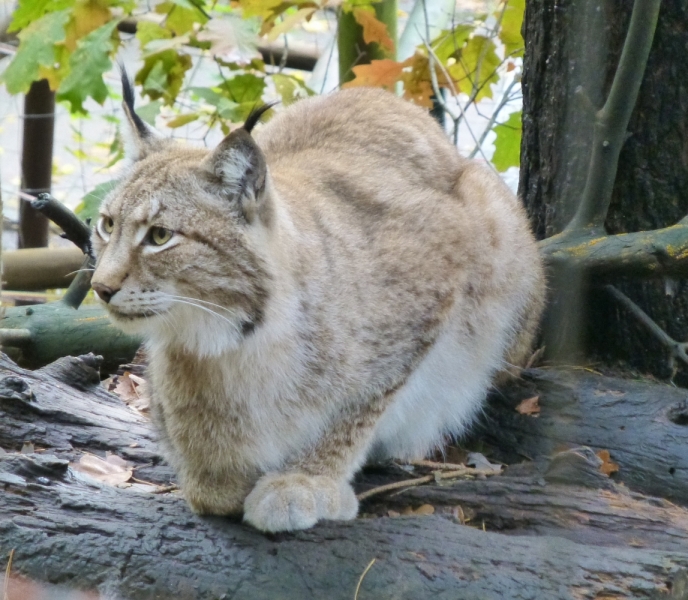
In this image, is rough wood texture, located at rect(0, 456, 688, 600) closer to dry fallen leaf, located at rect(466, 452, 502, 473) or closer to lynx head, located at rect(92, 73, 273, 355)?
lynx head, located at rect(92, 73, 273, 355)

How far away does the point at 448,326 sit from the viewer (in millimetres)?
3346

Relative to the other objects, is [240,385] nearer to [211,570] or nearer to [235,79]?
[211,570]

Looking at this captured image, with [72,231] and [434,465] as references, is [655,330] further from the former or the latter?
[72,231]

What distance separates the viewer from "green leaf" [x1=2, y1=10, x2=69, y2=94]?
4.54 metres

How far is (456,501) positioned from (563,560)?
0.53 metres

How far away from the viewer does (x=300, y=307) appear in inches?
111

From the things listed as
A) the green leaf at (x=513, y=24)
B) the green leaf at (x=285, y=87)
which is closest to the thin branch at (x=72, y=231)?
the green leaf at (x=285, y=87)

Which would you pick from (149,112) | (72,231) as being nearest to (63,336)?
(72,231)

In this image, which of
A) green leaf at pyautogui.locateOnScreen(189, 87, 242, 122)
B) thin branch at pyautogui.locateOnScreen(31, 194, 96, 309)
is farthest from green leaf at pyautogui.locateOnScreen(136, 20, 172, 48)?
thin branch at pyautogui.locateOnScreen(31, 194, 96, 309)

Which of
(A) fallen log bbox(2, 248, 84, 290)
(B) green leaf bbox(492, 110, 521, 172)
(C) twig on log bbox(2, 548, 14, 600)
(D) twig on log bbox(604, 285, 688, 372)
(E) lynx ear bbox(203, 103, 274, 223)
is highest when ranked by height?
(B) green leaf bbox(492, 110, 521, 172)

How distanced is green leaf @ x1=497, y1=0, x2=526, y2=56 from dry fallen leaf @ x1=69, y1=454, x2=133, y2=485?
296cm

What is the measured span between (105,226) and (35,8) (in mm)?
2655

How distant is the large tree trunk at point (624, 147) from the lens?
3.52 metres

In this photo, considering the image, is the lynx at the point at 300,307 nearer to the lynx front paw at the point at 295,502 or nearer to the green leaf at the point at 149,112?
the lynx front paw at the point at 295,502
